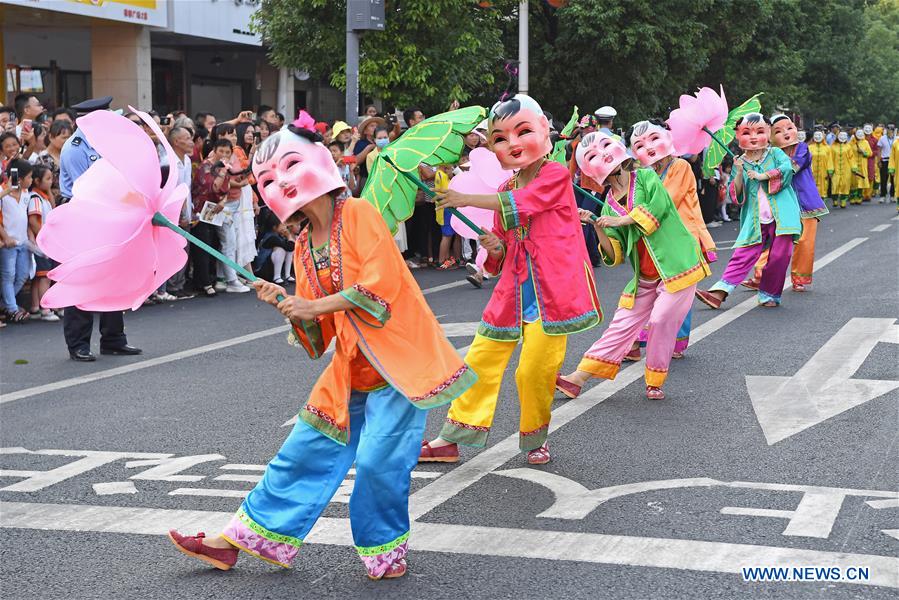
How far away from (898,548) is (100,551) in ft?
10.4

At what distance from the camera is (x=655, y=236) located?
27.6ft

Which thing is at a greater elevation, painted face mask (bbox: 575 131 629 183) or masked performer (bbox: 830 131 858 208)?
painted face mask (bbox: 575 131 629 183)

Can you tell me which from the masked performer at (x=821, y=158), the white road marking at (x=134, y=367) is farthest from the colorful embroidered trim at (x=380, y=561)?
the masked performer at (x=821, y=158)

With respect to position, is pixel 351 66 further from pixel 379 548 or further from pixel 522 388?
pixel 379 548

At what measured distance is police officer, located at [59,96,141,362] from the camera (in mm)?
10133

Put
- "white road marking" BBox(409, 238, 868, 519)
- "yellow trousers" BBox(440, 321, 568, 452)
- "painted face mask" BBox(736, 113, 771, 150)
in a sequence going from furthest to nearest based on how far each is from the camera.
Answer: "painted face mask" BBox(736, 113, 771, 150) → "yellow trousers" BBox(440, 321, 568, 452) → "white road marking" BBox(409, 238, 868, 519)

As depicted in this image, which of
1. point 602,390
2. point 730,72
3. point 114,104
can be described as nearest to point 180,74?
point 114,104

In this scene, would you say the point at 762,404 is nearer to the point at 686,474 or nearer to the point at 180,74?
the point at 686,474

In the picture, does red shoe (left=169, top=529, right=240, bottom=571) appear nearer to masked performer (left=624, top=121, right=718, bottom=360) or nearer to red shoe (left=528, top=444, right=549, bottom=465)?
red shoe (left=528, top=444, right=549, bottom=465)

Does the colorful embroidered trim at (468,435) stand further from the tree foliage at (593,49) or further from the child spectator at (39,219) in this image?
the tree foliage at (593,49)

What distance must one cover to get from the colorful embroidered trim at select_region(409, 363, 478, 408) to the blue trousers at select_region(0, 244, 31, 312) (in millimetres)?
8088

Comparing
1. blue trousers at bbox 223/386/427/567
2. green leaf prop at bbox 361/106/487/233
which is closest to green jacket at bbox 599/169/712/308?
green leaf prop at bbox 361/106/487/233

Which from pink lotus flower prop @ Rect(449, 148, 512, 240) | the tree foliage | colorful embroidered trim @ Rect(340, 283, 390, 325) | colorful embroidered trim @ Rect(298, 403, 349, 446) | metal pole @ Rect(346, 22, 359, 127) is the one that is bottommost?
colorful embroidered trim @ Rect(298, 403, 349, 446)

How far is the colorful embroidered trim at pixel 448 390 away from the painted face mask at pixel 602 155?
3.12 meters
